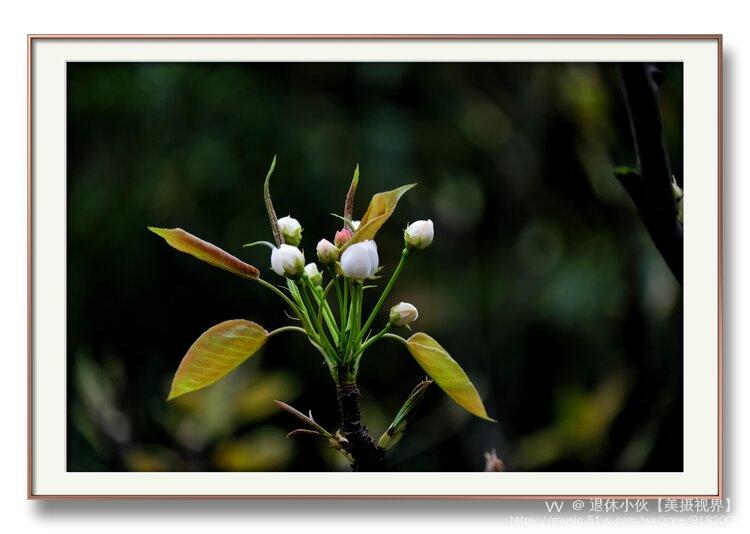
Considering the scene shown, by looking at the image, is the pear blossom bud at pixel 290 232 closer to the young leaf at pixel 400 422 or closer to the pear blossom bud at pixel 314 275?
the pear blossom bud at pixel 314 275

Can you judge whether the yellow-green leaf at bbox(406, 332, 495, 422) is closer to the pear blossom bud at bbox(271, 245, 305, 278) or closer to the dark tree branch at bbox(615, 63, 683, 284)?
the pear blossom bud at bbox(271, 245, 305, 278)

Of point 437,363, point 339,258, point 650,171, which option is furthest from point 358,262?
point 650,171

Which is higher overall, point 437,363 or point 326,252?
point 326,252

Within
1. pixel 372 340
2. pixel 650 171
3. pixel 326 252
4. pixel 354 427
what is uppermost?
pixel 650 171

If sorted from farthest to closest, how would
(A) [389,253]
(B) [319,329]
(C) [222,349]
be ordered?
(A) [389,253] → (C) [222,349] → (B) [319,329]

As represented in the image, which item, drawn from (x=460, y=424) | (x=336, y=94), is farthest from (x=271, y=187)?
(x=460, y=424)

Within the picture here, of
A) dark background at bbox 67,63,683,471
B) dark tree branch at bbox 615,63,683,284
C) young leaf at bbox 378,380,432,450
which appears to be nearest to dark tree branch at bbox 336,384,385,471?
young leaf at bbox 378,380,432,450

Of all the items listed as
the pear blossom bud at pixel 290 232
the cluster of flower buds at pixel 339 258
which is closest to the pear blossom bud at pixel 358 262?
the cluster of flower buds at pixel 339 258

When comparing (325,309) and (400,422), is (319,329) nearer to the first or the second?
(325,309)
